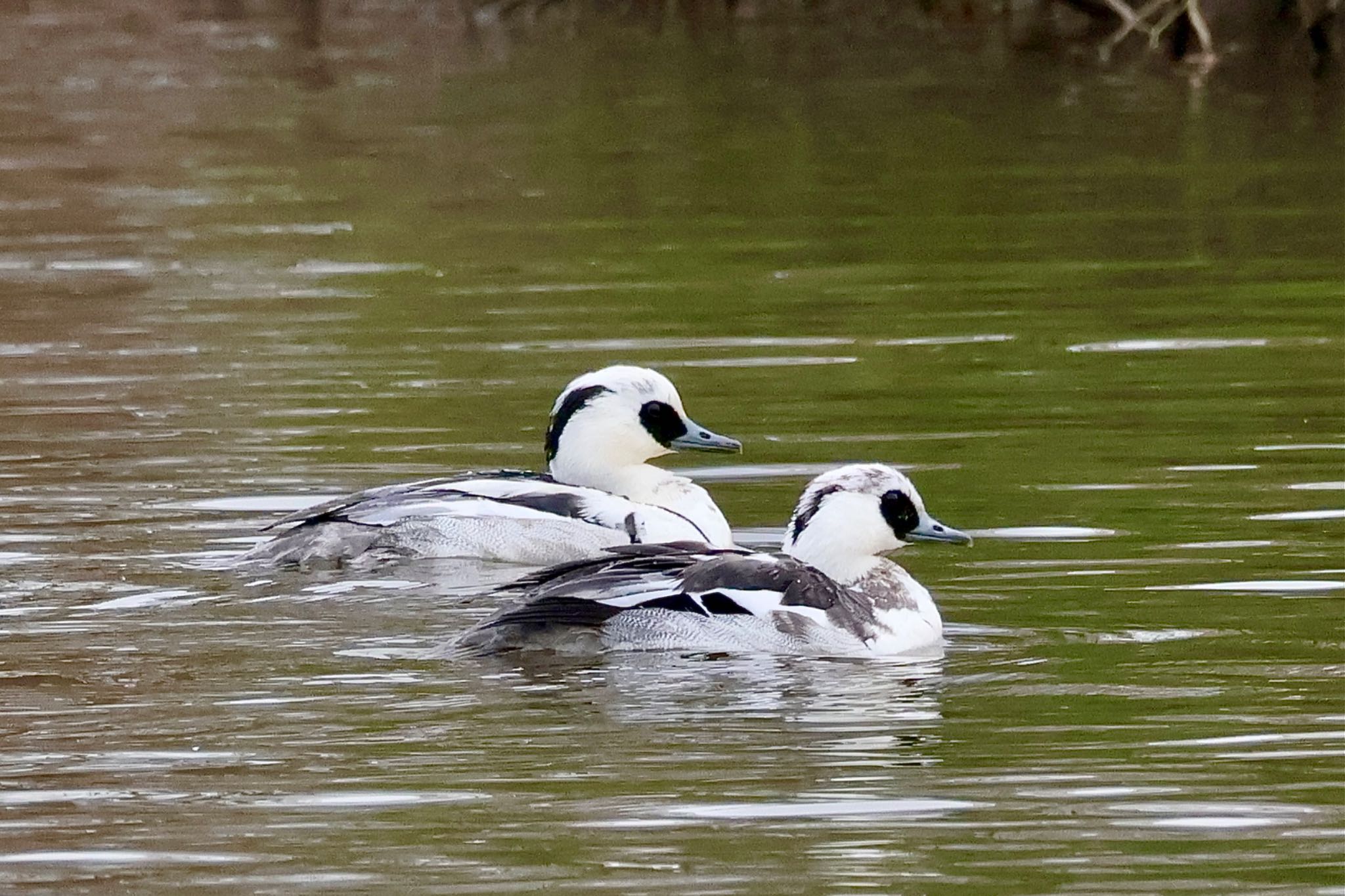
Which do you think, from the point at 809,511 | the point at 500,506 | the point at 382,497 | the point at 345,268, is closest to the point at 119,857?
the point at 809,511

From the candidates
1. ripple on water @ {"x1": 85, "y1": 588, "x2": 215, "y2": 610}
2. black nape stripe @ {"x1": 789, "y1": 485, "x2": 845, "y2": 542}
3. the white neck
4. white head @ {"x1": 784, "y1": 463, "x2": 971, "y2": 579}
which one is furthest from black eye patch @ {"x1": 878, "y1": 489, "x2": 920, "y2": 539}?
ripple on water @ {"x1": 85, "y1": 588, "x2": 215, "y2": 610}

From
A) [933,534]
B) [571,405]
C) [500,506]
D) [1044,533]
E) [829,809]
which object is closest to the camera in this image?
[829,809]

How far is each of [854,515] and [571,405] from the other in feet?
7.80

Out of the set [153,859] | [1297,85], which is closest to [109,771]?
[153,859]

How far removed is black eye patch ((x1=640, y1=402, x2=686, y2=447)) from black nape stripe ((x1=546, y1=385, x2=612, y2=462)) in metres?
0.18

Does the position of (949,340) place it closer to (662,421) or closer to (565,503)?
(662,421)

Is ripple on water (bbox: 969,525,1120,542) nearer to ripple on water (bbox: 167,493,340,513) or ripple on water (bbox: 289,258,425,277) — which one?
ripple on water (bbox: 167,493,340,513)

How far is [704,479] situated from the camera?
42.6 feet

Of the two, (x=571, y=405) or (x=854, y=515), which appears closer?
(x=854, y=515)

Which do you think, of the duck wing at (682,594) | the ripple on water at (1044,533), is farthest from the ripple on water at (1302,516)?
the duck wing at (682,594)

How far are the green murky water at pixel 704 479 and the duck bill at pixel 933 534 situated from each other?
0.96ft

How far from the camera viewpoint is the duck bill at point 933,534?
9781 mm

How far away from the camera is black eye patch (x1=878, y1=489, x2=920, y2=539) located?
9.64 meters

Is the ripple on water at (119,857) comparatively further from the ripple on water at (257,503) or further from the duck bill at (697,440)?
the duck bill at (697,440)
